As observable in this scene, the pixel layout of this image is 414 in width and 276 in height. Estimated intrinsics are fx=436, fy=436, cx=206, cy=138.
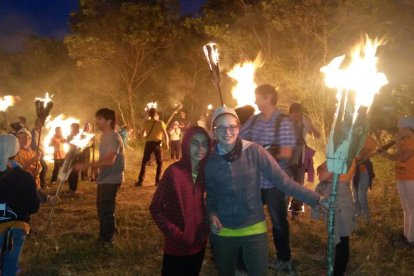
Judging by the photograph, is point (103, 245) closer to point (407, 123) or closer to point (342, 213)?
point (342, 213)

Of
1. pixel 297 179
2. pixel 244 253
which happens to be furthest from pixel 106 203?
pixel 297 179

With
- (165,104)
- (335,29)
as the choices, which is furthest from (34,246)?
(165,104)

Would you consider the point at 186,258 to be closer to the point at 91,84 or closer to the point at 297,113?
the point at 297,113

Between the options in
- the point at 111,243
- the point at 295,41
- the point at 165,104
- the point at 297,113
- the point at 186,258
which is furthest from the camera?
the point at 165,104

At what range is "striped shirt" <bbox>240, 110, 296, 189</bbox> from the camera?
17.9 feet

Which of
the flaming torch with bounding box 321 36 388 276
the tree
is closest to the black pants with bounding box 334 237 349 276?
the flaming torch with bounding box 321 36 388 276

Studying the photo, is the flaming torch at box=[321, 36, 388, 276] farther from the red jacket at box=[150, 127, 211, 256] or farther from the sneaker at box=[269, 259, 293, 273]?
the sneaker at box=[269, 259, 293, 273]

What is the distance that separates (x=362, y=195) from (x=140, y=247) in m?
4.39

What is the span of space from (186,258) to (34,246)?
413 cm

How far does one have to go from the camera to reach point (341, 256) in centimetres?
501

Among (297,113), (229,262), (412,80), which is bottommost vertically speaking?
(229,262)

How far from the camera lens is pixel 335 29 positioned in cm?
1656

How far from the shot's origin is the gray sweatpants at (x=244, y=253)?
3738 millimetres

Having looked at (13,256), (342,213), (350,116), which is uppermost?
(350,116)
